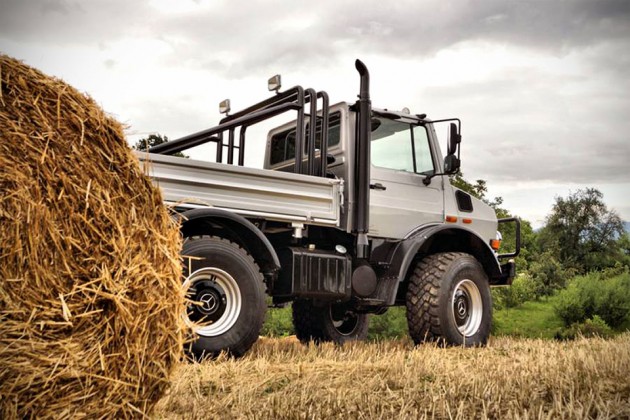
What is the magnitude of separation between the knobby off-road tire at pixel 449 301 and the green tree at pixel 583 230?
2125cm

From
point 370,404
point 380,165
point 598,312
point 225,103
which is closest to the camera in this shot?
point 370,404

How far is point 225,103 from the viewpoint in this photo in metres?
8.48

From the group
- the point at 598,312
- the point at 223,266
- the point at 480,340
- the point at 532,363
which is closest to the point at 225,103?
the point at 223,266

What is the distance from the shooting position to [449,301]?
7449 mm

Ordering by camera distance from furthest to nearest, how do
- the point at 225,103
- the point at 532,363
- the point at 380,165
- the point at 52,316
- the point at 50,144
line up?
the point at 225,103, the point at 380,165, the point at 532,363, the point at 50,144, the point at 52,316

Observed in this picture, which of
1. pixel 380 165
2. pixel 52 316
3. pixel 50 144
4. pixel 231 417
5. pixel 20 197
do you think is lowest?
pixel 231 417

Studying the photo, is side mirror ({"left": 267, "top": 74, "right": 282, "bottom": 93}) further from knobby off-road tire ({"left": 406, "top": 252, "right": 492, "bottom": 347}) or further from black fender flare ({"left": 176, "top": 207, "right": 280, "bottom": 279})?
knobby off-road tire ({"left": 406, "top": 252, "right": 492, "bottom": 347})

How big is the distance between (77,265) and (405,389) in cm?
200

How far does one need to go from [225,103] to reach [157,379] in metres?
5.39

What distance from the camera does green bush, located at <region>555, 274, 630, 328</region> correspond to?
11.6m

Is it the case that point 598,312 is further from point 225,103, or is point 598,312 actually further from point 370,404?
point 370,404

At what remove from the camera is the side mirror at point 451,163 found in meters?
7.58

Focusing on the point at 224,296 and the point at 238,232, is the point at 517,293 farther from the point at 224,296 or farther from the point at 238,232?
the point at 224,296

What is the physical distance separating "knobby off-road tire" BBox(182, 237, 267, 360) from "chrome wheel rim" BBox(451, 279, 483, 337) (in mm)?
2470
